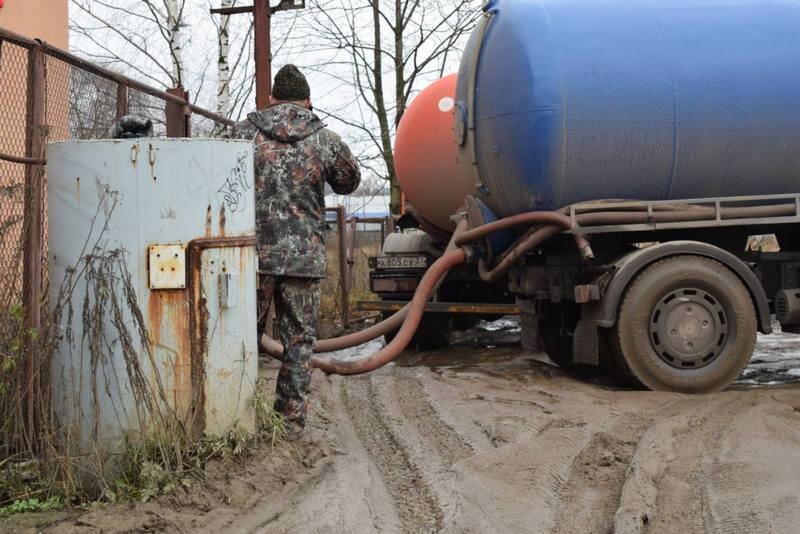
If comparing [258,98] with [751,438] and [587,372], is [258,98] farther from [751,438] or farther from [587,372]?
[751,438]

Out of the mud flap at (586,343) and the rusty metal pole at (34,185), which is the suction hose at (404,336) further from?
the rusty metal pole at (34,185)

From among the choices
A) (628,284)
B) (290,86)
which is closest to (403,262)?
(628,284)

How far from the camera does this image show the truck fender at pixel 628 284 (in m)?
8.01

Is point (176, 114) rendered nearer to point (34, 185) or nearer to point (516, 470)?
point (34, 185)

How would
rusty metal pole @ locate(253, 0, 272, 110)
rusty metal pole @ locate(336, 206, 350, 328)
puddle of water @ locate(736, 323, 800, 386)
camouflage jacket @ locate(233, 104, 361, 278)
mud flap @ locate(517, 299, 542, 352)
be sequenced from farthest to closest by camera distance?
rusty metal pole @ locate(336, 206, 350, 328) < rusty metal pole @ locate(253, 0, 272, 110) < puddle of water @ locate(736, 323, 800, 386) < mud flap @ locate(517, 299, 542, 352) < camouflage jacket @ locate(233, 104, 361, 278)

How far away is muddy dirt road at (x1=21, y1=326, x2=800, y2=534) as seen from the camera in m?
4.48

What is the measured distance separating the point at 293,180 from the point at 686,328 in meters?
3.75

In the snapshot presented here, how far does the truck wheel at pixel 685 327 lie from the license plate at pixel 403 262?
3518mm

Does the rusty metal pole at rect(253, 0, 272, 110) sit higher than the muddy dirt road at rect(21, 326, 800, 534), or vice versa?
the rusty metal pole at rect(253, 0, 272, 110)

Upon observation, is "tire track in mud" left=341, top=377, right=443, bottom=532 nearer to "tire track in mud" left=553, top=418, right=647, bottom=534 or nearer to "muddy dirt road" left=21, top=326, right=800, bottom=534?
"muddy dirt road" left=21, top=326, right=800, bottom=534

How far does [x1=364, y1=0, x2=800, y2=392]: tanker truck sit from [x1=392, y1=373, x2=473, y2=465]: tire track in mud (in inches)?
54.1

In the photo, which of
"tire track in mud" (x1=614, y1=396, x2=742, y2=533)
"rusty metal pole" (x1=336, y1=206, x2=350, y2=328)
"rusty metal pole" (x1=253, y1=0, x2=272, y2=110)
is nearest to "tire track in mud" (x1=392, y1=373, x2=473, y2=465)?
"tire track in mud" (x1=614, y1=396, x2=742, y2=533)

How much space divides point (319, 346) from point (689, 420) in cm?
325

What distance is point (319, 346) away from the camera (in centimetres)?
870
